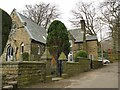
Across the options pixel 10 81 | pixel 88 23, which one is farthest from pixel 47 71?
pixel 88 23

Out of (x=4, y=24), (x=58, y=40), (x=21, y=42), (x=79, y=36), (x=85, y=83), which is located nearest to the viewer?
(x=4, y=24)

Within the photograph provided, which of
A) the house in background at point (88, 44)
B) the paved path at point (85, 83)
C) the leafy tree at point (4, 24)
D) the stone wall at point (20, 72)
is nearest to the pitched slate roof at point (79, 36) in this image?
the house in background at point (88, 44)

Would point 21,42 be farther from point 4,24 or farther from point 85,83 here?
point 4,24

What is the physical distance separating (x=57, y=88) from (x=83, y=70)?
13404 mm

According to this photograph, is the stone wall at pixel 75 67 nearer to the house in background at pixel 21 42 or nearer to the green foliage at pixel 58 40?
the green foliage at pixel 58 40

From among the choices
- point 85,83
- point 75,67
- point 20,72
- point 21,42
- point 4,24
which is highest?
→ point 21,42

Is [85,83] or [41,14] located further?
[41,14]

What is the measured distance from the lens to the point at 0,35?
8648 mm

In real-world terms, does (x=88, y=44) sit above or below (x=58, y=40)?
above

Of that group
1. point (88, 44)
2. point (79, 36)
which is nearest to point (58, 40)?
point (79, 36)

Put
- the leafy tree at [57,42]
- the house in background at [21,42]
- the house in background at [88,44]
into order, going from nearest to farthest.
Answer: the leafy tree at [57,42], the house in background at [21,42], the house in background at [88,44]

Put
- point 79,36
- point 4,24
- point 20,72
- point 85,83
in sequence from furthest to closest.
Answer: point 79,36, point 85,83, point 20,72, point 4,24

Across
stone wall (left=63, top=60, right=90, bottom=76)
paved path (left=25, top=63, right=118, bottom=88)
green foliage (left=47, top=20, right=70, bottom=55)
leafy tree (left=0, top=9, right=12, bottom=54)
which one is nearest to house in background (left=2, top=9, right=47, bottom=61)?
stone wall (left=63, top=60, right=90, bottom=76)

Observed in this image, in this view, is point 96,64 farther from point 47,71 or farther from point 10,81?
point 10,81
